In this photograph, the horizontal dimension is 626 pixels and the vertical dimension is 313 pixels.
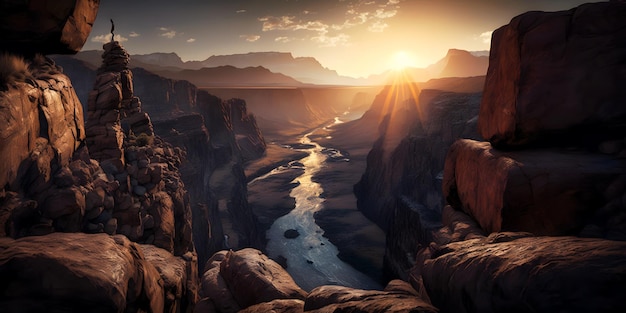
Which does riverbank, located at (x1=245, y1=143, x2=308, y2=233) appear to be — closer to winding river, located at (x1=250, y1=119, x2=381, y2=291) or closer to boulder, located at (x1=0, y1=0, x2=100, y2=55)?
winding river, located at (x1=250, y1=119, x2=381, y2=291)

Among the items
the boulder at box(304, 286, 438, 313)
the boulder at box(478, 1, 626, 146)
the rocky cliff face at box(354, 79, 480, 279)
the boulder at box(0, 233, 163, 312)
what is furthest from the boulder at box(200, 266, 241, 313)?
the rocky cliff face at box(354, 79, 480, 279)

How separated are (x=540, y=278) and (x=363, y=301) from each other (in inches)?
113

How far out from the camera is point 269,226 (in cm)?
4331

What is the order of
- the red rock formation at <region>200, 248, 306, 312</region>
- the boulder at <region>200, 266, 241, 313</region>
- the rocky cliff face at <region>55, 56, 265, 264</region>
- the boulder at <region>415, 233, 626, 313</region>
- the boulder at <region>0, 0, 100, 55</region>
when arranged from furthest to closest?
the rocky cliff face at <region>55, 56, 265, 264</region> < the boulder at <region>200, 266, 241, 313</region> < the red rock formation at <region>200, 248, 306, 312</region> < the boulder at <region>0, 0, 100, 55</region> < the boulder at <region>415, 233, 626, 313</region>

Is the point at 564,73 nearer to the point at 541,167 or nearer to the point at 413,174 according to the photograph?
the point at 541,167

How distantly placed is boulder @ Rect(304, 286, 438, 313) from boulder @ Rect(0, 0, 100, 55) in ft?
32.2

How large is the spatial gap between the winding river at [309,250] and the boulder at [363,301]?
23.8m

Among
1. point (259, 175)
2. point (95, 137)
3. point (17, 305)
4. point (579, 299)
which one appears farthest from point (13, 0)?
point (259, 175)

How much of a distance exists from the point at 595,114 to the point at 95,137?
15.2 metres

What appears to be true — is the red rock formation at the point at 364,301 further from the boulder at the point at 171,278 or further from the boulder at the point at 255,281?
the boulder at the point at 171,278

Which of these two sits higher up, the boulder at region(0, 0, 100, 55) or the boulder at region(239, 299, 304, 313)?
the boulder at region(0, 0, 100, 55)

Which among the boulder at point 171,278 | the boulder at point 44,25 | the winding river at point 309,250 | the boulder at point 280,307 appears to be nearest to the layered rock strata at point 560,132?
the boulder at point 280,307

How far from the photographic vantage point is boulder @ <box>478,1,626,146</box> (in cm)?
584

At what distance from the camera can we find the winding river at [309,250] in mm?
31094
